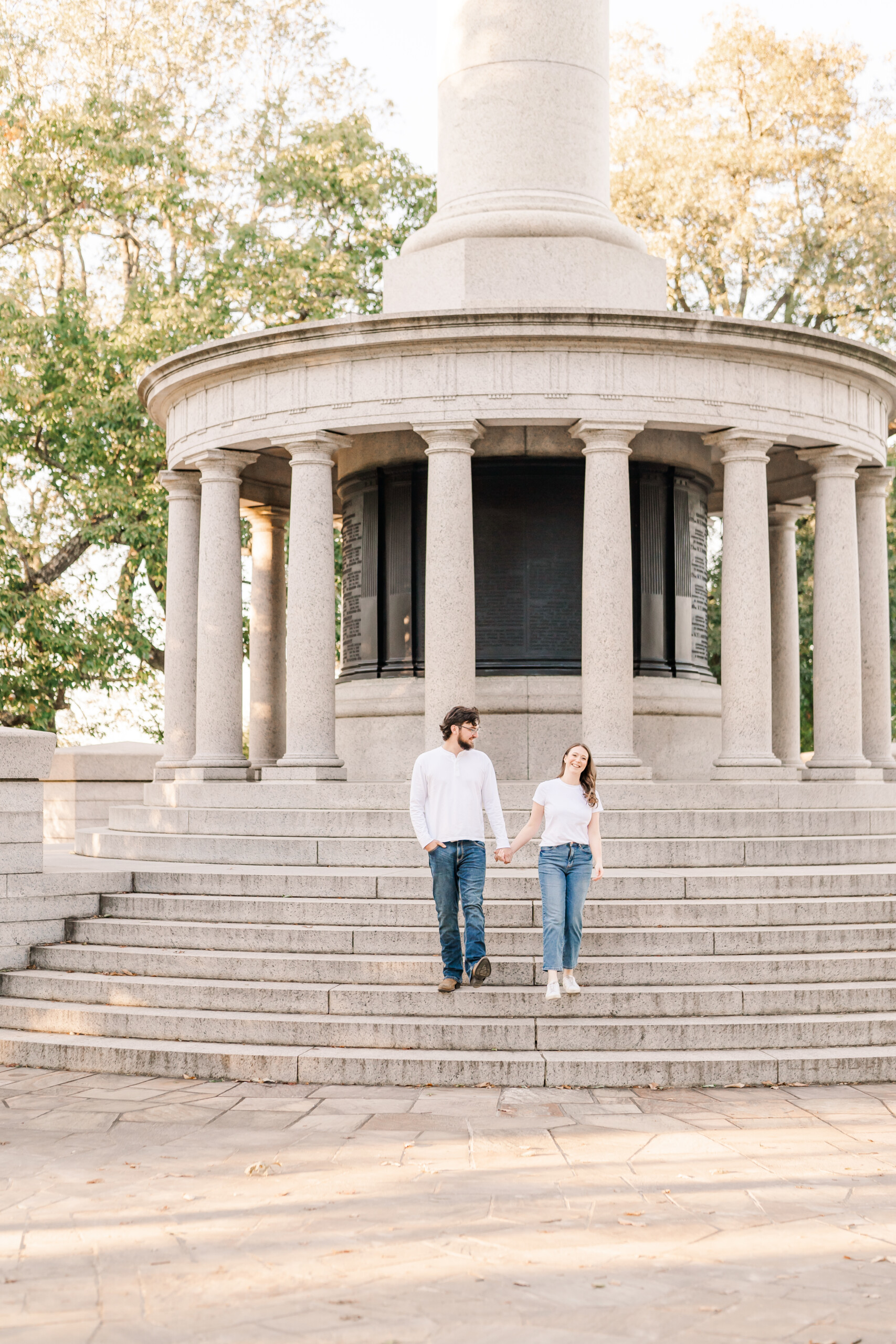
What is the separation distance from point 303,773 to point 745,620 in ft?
16.6

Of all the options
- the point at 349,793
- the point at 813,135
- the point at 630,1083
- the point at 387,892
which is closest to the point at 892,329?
the point at 813,135

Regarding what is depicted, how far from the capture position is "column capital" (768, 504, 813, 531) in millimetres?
19656

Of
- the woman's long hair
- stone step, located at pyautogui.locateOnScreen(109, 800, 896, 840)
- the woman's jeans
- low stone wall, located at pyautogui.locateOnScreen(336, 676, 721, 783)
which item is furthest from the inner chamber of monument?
the woman's jeans

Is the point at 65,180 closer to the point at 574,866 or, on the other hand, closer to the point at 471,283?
the point at 471,283

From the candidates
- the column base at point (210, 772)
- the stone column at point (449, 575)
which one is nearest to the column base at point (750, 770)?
the stone column at point (449, 575)

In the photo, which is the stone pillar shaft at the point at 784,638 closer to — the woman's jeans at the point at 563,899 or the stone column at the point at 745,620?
the stone column at the point at 745,620

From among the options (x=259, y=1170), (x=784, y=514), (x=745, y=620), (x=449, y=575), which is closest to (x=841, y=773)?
(x=745, y=620)

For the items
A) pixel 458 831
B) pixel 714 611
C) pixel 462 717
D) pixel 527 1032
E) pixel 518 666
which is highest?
pixel 714 611

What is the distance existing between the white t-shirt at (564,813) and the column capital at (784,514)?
1068 centimetres

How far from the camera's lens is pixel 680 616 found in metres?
16.9

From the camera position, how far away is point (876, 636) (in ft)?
57.7

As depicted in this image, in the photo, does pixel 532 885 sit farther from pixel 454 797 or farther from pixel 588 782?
pixel 454 797

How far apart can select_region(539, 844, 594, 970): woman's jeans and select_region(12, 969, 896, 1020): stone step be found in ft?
1.07

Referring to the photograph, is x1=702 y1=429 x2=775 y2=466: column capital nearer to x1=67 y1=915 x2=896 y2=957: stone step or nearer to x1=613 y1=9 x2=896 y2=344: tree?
x1=67 y1=915 x2=896 y2=957: stone step
